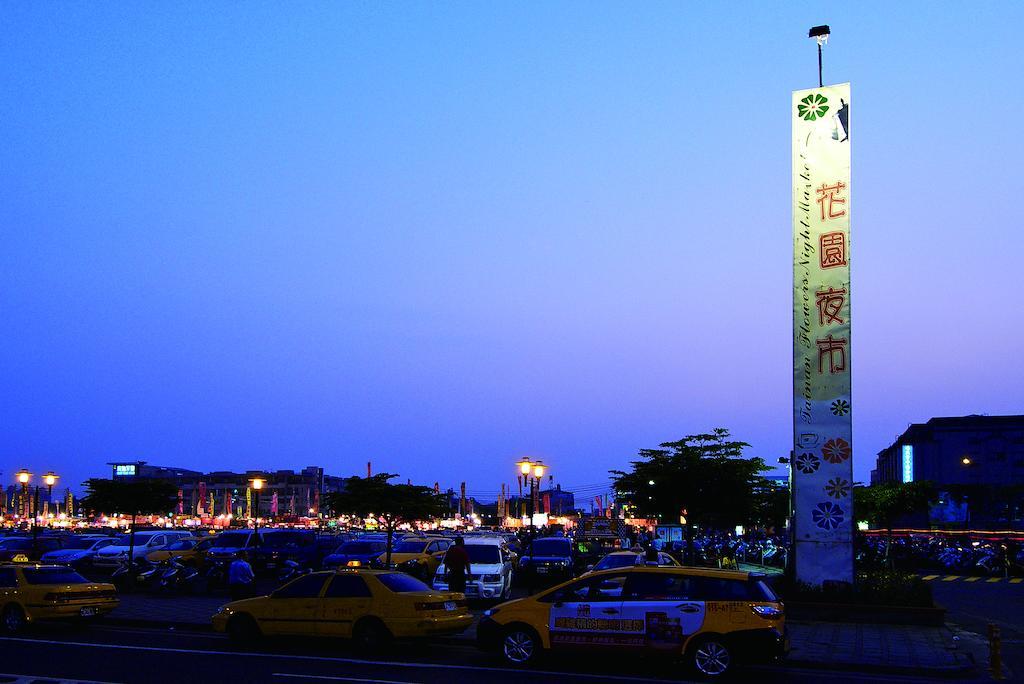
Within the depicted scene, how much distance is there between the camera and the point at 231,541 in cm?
4516

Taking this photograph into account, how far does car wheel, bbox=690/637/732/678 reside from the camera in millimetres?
15742

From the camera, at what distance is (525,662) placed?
16.8m

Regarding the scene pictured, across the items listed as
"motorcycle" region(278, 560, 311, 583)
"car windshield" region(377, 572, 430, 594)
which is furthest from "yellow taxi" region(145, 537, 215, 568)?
"car windshield" region(377, 572, 430, 594)

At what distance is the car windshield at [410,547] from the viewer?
40094 millimetres

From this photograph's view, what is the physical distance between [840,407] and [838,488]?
6.78 feet

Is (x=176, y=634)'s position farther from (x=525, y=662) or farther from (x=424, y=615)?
(x=525, y=662)

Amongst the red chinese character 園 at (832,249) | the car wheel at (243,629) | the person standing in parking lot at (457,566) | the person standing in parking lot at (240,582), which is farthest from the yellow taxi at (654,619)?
the red chinese character 園 at (832,249)

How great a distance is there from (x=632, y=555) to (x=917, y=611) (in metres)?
10.4

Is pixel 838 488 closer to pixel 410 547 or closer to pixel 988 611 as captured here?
pixel 988 611

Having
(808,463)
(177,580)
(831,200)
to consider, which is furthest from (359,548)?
(831,200)

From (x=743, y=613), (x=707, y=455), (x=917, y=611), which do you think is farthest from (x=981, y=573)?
(x=743, y=613)

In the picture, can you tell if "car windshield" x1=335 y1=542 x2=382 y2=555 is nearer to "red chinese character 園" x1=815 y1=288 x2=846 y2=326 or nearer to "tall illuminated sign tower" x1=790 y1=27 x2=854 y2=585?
"tall illuminated sign tower" x1=790 y1=27 x2=854 y2=585

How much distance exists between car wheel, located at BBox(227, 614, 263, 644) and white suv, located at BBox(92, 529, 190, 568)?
25786mm

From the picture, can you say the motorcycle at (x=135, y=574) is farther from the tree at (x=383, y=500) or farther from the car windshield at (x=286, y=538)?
the car windshield at (x=286, y=538)
